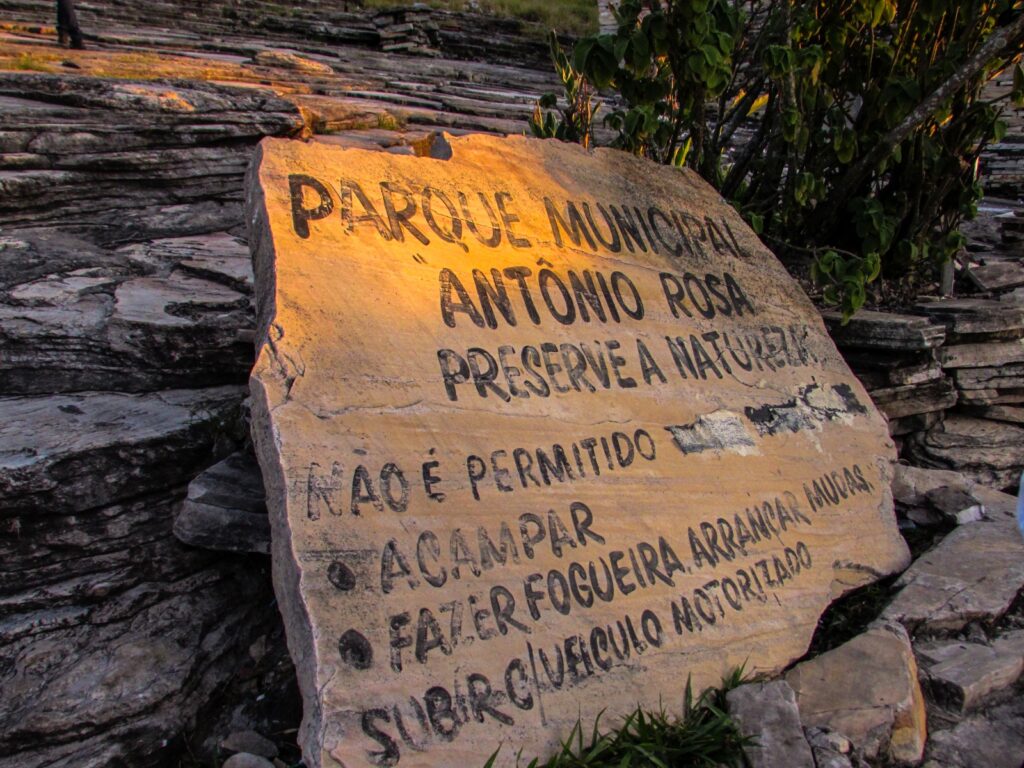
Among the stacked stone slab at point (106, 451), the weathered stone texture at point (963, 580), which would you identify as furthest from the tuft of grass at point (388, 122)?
the weathered stone texture at point (963, 580)

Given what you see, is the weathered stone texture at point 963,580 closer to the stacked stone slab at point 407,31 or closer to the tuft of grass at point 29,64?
the tuft of grass at point 29,64

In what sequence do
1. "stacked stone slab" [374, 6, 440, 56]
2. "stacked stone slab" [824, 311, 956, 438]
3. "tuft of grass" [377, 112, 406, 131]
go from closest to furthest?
"stacked stone slab" [824, 311, 956, 438]
"tuft of grass" [377, 112, 406, 131]
"stacked stone slab" [374, 6, 440, 56]

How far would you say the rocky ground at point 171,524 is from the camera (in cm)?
252

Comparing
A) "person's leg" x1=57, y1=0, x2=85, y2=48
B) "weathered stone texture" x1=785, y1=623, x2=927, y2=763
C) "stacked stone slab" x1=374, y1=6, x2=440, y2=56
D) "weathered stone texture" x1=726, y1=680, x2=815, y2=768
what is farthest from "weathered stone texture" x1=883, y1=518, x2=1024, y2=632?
"stacked stone slab" x1=374, y1=6, x2=440, y2=56

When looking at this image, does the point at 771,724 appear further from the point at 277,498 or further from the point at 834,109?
the point at 834,109

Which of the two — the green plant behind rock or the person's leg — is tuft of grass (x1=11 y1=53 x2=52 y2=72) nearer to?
the person's leg

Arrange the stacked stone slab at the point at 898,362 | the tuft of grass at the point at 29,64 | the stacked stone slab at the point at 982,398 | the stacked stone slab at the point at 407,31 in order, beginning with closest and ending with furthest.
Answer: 1. the stacked stone slab at the point at 898,362
2. the stacked stone slab at the point at 982,398
3. the tuft of grass at the point at 29,64
4. the stacked stone slab at the point at 407,31

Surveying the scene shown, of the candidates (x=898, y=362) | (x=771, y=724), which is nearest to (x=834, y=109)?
(x=898, y=362)

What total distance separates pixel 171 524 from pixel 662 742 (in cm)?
177

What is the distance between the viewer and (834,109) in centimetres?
448

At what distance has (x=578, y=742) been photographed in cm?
232

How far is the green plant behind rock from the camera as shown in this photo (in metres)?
3.99

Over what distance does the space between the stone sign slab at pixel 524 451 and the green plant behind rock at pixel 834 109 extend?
2.25 feet

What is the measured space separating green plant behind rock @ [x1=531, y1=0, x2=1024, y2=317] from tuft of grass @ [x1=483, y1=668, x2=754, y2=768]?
7.21 feet
